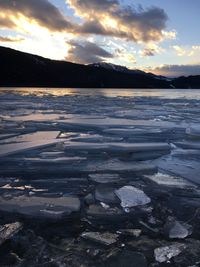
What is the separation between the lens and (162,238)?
82.4 inches

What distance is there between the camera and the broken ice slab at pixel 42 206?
242 cm

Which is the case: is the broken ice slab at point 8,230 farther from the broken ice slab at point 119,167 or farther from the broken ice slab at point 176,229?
the broken ice slab at point 119,167

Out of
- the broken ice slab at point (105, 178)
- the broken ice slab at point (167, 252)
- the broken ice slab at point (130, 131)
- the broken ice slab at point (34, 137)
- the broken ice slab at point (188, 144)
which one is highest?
the broken ice slab at point (34, 137)

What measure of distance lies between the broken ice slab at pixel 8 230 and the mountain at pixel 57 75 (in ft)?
322

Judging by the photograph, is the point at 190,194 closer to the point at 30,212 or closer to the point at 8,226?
the point at 30,212

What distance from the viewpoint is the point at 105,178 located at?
11.0 ft

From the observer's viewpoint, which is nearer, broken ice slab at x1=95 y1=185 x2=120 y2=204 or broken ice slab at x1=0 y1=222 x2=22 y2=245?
broken ice slab at x1=0 y1=222 x2=22 y2=245

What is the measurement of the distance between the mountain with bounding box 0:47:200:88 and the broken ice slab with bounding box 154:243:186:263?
323ft

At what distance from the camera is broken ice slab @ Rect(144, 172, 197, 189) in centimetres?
315

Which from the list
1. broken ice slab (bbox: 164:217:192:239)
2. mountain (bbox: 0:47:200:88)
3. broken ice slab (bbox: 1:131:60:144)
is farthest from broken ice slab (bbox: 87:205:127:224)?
mountain (bbox: 0:47:200:88)

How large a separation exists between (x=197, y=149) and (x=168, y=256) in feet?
10.8

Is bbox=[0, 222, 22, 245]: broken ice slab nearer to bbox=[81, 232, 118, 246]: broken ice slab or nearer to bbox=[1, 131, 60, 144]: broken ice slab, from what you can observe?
bbox=[81, 232, 118, 246]: broken ice slab

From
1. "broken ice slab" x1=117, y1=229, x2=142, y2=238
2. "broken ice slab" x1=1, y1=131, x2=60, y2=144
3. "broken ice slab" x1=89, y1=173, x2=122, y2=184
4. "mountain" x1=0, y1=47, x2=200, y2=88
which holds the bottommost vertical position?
"broken ice slab" x1=117, y1=229, x2=142, y2=238

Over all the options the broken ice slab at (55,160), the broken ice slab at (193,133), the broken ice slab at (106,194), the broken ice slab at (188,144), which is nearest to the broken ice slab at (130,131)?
the broken ice slab at (193,133)
